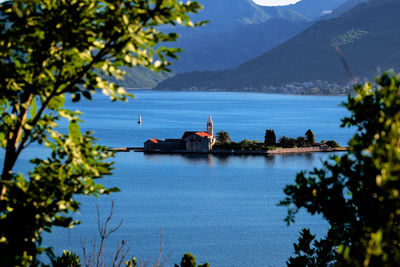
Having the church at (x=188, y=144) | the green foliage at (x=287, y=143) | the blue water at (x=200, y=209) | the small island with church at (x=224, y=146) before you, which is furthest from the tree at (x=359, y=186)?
the green foliage at (x=287, y=143)

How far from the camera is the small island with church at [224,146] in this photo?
120m

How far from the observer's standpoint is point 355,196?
953cm

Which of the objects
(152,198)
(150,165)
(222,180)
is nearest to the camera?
(152,198)

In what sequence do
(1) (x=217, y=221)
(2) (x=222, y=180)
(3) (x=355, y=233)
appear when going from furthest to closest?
(2) (x=222, y=180) < (1) (x=217, y=221) < (3) (x=355, y=233)

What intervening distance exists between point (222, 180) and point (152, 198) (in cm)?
1684

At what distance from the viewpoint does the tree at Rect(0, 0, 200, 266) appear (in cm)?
701

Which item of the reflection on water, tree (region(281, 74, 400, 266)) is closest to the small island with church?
the reflection on water

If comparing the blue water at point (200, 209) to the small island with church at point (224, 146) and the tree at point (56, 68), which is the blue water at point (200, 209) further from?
the tree at point (56, 68)

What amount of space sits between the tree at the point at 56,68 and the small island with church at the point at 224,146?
111324mm

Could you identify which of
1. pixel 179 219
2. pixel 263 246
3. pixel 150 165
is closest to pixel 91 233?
pixel 179 219

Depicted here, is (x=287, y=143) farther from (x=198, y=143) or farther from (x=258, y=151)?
(x=198, y=143)

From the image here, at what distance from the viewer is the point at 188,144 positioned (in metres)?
122

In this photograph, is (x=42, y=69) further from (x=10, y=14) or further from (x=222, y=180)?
(x=222, y=180)

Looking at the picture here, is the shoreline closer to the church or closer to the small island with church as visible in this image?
the small island with church
